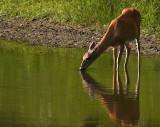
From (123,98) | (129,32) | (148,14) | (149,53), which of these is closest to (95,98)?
(123,98)

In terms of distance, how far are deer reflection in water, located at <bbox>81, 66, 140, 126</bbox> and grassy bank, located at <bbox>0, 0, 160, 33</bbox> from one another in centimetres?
489

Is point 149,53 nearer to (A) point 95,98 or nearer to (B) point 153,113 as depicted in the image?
(A) point 95,98

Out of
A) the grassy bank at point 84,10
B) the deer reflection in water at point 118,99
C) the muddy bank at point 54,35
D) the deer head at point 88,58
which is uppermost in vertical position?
the grassy bank at point 84,10

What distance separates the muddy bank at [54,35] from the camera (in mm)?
16266

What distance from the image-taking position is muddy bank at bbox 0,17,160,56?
16.3 meters

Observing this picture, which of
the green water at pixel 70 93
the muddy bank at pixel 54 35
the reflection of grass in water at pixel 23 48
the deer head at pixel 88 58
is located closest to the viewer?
the green water at pixel 70 93

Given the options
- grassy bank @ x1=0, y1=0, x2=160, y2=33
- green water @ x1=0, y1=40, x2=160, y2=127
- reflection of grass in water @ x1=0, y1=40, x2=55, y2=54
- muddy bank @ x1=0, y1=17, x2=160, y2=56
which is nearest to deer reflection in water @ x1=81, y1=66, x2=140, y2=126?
green water @ x1=0, y1=40, x2=160, y2=127

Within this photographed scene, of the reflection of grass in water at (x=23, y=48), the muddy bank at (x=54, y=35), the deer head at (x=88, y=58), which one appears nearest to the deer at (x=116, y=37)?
the deer head at (x=88, y=58)

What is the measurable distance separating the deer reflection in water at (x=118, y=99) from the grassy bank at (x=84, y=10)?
4.89 meters

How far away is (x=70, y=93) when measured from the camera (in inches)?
404

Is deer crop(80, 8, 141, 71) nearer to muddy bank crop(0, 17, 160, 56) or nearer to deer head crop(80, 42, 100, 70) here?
deer head crop(80, 42, 100, 70)

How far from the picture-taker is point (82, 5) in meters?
18.8

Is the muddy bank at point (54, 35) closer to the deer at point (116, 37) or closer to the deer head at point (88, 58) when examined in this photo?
the deer at point (116, 37)

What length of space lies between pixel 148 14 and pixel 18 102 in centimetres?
825
